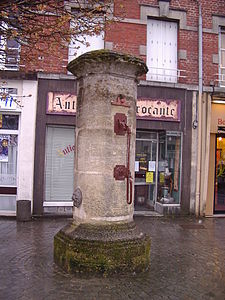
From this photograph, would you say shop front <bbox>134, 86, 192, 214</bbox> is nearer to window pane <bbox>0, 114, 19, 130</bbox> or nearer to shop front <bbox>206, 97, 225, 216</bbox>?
shop front <bbox>206, 97, 225, 216</bbox>

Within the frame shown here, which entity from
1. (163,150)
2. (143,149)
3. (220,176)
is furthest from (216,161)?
(143,149)

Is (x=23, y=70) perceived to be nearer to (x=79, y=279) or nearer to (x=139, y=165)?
(x=139, y=165)

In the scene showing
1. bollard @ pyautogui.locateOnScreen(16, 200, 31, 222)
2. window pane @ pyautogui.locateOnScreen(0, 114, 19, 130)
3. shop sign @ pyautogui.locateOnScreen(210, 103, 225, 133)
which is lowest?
bollard @ pyautogui.locateOnScreen(16, 200, 31, 222)

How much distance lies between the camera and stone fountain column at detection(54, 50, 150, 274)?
496 centimetres

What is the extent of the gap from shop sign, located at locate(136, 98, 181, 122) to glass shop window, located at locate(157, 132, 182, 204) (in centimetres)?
57

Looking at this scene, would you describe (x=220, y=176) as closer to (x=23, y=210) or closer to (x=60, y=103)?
(x=60, y=103)

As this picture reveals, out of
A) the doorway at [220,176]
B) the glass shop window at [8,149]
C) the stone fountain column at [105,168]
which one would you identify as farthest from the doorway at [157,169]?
the stone fountain column at [105,168]

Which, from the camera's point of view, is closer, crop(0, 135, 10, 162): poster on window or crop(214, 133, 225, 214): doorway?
crop(0, 135, 10, 162): poster on window

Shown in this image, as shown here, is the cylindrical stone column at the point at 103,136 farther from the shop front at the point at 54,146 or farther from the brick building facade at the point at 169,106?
the brick building facade at the point at 169,106

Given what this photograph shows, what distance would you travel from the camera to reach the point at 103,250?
15.7ft

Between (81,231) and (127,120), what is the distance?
198cm

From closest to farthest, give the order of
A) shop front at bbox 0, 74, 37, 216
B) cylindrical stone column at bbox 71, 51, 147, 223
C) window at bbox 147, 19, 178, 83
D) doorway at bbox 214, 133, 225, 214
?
cylindrical stone column at bbox 71, 51, 147, 223
shop front at bbox 0, 74, 37, 216
window at bbox 147, 19, 178, 83
doorway at bbox 214, 133, 225, 214

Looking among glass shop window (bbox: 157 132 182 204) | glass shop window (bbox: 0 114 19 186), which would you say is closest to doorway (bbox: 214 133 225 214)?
glass shop window (bbox: 157 132 182 204)

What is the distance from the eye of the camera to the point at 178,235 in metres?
7.90
